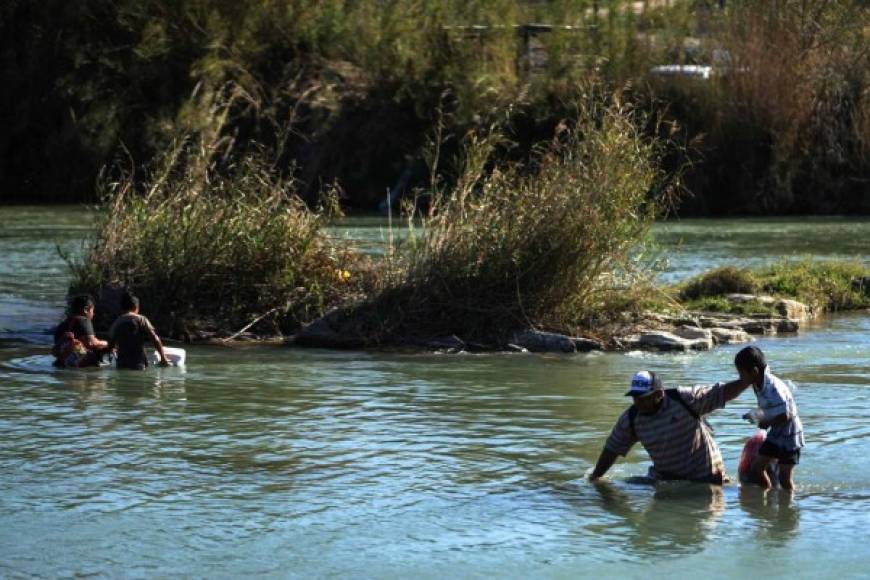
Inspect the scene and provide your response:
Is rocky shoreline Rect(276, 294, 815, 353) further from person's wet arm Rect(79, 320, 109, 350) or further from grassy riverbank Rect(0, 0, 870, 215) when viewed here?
grassy riverbank Rect(0, 0, 870, 215)

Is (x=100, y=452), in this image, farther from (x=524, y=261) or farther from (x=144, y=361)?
(x=524, y=261)

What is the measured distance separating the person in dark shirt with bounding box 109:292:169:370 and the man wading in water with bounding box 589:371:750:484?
6.63 meters

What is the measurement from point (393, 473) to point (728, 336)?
7628 millimetres

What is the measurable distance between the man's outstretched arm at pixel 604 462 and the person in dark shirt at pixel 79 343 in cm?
693

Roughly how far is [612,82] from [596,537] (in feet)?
90.9

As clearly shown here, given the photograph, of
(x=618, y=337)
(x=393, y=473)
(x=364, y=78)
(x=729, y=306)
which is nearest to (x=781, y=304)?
(x=729, y=306)

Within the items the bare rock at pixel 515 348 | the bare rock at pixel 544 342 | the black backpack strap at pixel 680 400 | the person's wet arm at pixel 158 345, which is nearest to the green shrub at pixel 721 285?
the bare rock at pixel 544 342

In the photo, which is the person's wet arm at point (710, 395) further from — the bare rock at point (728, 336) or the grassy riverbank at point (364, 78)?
the grassy riverbank at point (364, 78)

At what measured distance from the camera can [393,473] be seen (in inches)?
450

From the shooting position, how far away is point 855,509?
33.8ft

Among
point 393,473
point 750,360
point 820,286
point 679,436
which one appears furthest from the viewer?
point 820,286

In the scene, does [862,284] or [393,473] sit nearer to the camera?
[393,473]

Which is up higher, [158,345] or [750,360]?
[750,360]

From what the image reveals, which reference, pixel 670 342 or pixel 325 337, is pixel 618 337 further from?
pixel 325 337
